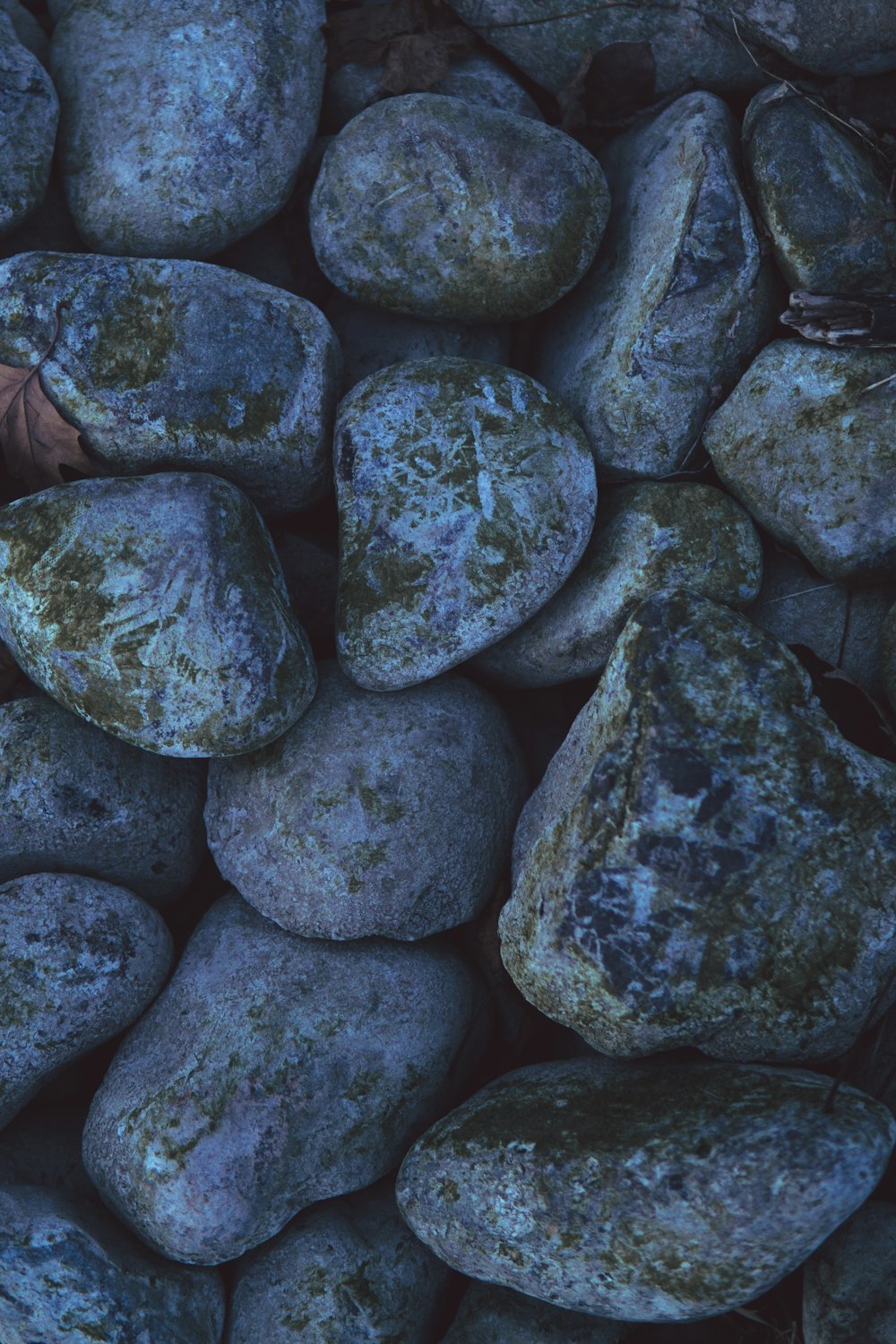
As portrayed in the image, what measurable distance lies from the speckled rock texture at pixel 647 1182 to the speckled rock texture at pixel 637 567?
102cm

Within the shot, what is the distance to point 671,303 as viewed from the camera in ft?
8.89

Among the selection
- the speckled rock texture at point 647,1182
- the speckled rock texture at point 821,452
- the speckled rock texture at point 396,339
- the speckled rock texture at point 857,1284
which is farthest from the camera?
the speckled rock texture at point 396,339

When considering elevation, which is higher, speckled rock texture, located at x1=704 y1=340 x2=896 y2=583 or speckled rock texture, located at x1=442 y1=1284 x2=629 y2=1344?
speckled rock texture, located at x1=704 y1=340 x2=896 y2=583

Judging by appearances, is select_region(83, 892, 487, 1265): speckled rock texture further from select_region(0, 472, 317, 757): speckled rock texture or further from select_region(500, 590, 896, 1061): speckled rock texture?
select_region(0, 472, 317, 757): speckled rock texture

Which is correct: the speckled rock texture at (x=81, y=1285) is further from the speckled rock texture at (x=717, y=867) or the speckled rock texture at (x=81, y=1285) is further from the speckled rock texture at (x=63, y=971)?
the speckled rock texture at (x=717, y=867)

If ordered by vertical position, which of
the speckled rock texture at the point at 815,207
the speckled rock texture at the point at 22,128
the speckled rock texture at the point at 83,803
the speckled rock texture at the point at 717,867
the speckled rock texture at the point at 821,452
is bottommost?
the speckled rock texture at the point at 83,803

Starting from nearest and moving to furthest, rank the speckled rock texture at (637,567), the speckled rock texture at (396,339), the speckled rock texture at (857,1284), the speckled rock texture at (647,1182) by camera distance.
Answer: the speckled rock texture at (647,1182), the speckled rock texture at (857,1284), the speckled rock texture at (637,567), the speckled rock texture at (396,339)

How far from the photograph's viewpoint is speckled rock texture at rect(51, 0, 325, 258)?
2797 millimetres

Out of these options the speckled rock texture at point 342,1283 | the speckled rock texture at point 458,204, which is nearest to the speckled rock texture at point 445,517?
the speckled rock texture at point 458,204

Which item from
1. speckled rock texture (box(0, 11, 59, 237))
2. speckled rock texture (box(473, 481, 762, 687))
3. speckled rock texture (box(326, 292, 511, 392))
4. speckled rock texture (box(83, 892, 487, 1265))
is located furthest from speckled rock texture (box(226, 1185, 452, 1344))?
speckled rock texture (box(0, 11, 59, 237))

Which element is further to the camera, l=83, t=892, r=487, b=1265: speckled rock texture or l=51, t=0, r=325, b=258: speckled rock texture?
l=51, t=0, r=325, b=258: speckled rock texture

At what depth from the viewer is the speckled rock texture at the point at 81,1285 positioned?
230 centimetres

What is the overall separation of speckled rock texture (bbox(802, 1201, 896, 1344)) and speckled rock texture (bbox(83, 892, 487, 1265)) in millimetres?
929

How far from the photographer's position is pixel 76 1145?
108 inches
